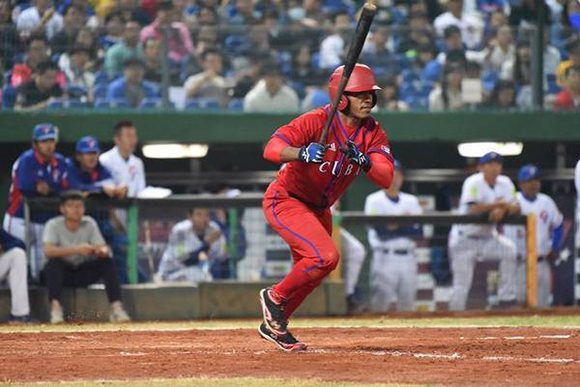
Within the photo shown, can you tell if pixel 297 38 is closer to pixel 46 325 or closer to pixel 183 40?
pixel 183 40

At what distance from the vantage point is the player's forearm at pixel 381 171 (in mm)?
7727

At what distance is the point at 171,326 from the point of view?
10.9 metres

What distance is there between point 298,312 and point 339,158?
17.1 feet

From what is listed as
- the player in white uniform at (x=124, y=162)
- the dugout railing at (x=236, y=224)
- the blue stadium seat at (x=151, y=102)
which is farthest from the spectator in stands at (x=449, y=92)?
the player in white uniform at (x=124, y=162)

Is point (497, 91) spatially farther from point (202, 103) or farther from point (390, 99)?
point (202, 103)

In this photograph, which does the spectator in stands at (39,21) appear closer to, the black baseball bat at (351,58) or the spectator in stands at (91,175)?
the spectator in stands at (91,175)

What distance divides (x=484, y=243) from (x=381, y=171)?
6.14 m

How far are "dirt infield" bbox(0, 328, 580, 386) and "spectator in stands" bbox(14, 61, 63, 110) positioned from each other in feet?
17.2

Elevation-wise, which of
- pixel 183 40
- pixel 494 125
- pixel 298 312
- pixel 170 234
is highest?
pixel 183 40

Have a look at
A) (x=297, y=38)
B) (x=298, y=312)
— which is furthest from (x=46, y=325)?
(x=297, y=38)

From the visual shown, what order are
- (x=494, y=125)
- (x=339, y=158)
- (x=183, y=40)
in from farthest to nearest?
(x=494, y=125)
(x=183, y=40)
(x=339, y=158)

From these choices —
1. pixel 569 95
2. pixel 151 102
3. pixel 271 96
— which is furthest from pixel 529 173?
pixel 151 102

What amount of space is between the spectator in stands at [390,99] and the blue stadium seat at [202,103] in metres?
1.83

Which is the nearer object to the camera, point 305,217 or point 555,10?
point 305,217
